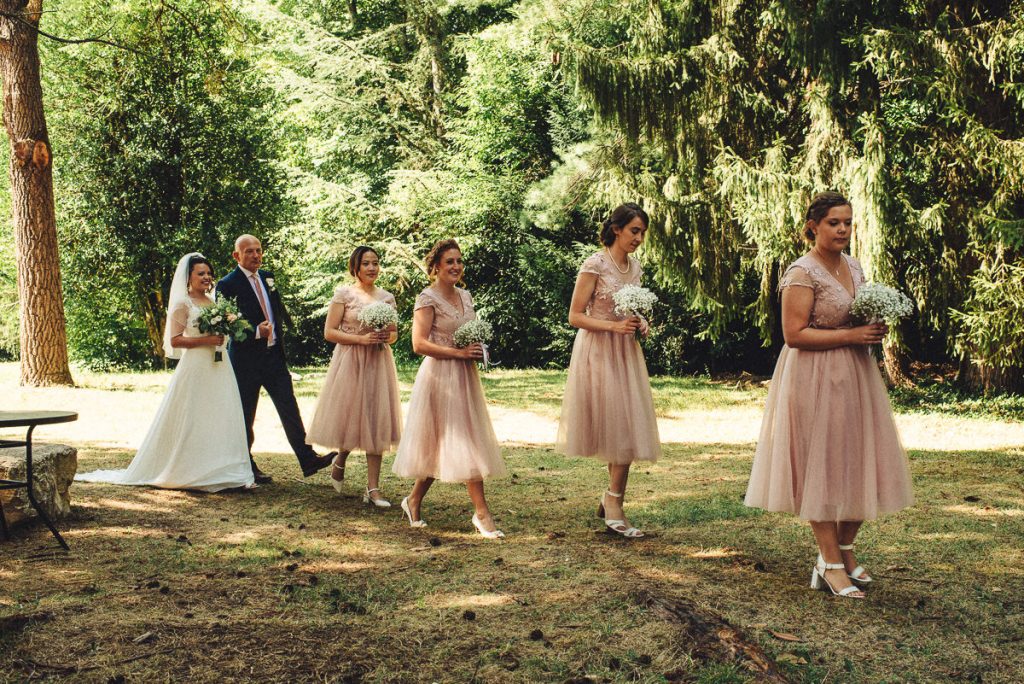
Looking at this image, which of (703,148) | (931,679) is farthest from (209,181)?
(931,679)

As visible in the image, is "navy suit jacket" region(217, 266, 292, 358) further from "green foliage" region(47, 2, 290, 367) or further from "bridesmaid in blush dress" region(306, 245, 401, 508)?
"green foliage" region(47, 2, 290, 367)

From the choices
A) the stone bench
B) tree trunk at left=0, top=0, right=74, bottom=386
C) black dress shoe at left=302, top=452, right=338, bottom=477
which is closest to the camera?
the stone bench

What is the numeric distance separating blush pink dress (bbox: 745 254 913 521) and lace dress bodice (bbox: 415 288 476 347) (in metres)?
2.39

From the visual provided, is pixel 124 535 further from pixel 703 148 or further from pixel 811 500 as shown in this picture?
pixel 703 148

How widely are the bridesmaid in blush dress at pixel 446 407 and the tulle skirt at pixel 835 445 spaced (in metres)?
2.02

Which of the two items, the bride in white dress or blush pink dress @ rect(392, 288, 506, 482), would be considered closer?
blush pink dress @ rect(392, 288, 506, 482)

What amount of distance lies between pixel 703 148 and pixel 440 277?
9731 mm

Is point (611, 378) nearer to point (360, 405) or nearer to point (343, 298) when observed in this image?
point (360, 405)

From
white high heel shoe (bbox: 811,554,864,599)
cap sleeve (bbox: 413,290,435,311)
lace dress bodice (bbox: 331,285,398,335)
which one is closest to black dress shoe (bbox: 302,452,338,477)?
lace dress bodice (bbox: 331,285,398,335)

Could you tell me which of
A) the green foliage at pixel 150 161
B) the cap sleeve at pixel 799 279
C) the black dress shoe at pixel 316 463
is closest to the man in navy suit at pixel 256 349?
the black dress shoe at pixel 316 463

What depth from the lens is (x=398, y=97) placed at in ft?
83.4

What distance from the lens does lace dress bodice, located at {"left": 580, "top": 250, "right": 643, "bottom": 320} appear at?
625 cm

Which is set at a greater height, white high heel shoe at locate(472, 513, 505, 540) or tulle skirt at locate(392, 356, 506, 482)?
tulle skirt at locate(392, 356, 506, 482)

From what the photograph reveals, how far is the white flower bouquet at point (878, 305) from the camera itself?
4621mm
